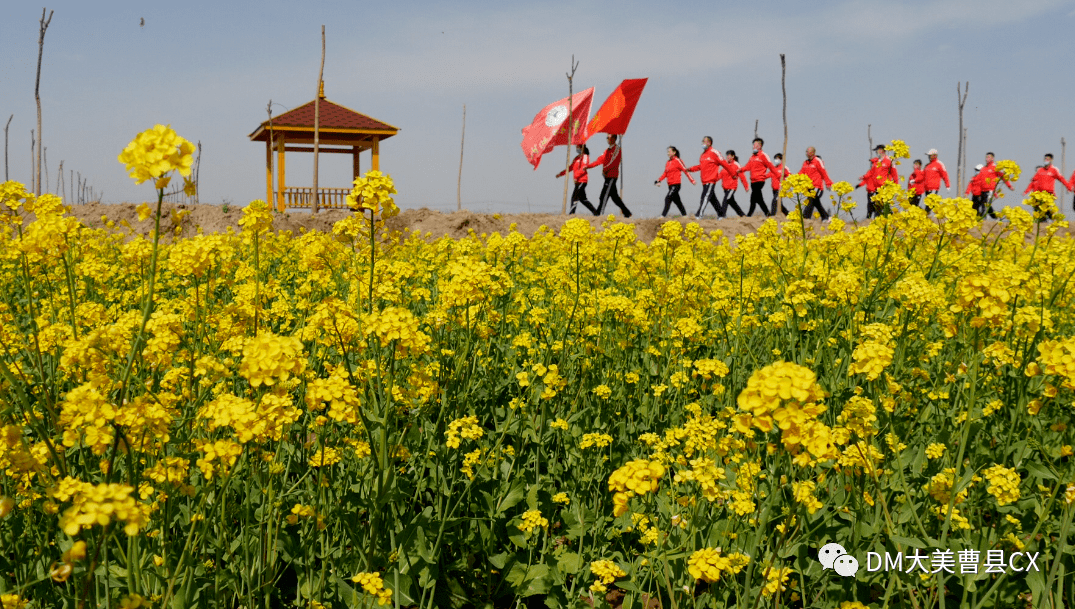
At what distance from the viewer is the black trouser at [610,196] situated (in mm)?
16062

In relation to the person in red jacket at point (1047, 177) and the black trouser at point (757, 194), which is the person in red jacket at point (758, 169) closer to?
the black trouser at point (757, 194)

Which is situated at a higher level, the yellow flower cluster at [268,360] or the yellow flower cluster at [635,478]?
the yellow flower cluster at [268,360]

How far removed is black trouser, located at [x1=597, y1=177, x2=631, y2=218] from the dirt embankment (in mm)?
561

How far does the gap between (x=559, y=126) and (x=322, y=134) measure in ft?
19.9

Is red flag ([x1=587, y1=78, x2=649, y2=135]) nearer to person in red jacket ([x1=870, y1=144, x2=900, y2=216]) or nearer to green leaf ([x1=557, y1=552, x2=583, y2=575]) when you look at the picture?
person in red jacket ([x1=870, y1=144, x2=900, y2=216])

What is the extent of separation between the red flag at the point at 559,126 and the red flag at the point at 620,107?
58 centimetres

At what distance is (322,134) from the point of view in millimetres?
18266

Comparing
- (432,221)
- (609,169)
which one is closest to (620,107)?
(609,169)

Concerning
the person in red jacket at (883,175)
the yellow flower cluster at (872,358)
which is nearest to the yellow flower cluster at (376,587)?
the yellow flower cluster at (872,358)

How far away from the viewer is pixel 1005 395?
138 inches

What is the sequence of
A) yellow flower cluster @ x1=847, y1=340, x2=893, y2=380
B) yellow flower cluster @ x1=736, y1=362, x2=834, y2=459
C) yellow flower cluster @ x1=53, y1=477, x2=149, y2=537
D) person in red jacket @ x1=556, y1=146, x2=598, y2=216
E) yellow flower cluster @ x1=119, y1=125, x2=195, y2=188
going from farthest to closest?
1. person in red jacket @ x1=556, y1=146, x2=598, y2=216
2. yellow flower cluster @ x1=847, y1=340, x2=893, y2=380
3. yellow flower cluster @ x1=119, y1=125, x2=195, y2=188
4. yellow flower cluster @ x1=736, y1=362, x2=834, y2=459
5. yellow flower cluster @ x1=53, y1=477, x2=149, y2=537

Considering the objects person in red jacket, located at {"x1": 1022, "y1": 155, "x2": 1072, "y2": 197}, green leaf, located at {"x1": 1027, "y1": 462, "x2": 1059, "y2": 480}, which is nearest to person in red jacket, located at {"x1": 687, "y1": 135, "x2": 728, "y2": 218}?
person in red jacket, located at {"x1": 1022, "y1": 155, "x2": 1072, "y2": 197}

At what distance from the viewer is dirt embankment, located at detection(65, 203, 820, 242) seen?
1466 centimetres

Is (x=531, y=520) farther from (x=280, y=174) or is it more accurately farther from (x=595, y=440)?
(x=280, y=174)
